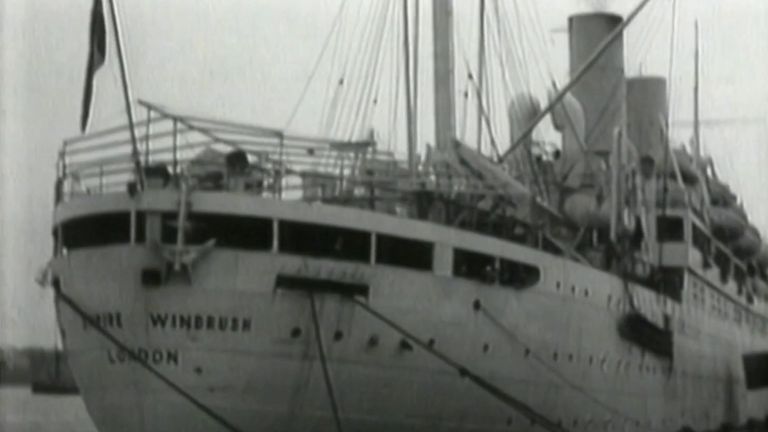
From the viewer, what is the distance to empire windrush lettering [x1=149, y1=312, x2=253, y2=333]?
26.5 metres

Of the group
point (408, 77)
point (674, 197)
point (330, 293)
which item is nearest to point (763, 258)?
point (674, 197)

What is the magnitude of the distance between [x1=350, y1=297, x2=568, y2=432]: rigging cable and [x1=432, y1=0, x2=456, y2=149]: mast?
5.18 metres

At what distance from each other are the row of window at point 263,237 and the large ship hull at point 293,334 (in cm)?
14

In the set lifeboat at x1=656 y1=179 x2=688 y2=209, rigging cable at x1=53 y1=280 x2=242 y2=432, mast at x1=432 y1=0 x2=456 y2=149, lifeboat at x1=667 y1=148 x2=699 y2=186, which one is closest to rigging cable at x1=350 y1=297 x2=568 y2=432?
rigging cable at x1=53 y1=280 x2=242 y2=432

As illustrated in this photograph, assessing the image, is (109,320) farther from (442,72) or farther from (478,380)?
(442,72)

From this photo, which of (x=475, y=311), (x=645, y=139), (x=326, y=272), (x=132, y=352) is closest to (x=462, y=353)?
(x=475, y=311)

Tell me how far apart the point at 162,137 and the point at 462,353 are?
5810 mm

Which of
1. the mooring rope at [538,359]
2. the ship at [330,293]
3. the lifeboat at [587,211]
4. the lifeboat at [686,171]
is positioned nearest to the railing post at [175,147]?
the ship at [330,293]

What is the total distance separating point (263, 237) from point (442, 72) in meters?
7.24

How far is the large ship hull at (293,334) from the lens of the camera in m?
26.5

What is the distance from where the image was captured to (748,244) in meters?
45.9

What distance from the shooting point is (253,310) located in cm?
2661

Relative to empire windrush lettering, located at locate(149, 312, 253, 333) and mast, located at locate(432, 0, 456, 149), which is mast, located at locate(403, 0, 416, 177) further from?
empire windrush lettering, located at locate(149, 312, 253, 333)

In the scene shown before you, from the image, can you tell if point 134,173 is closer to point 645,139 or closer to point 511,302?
point 511,302
